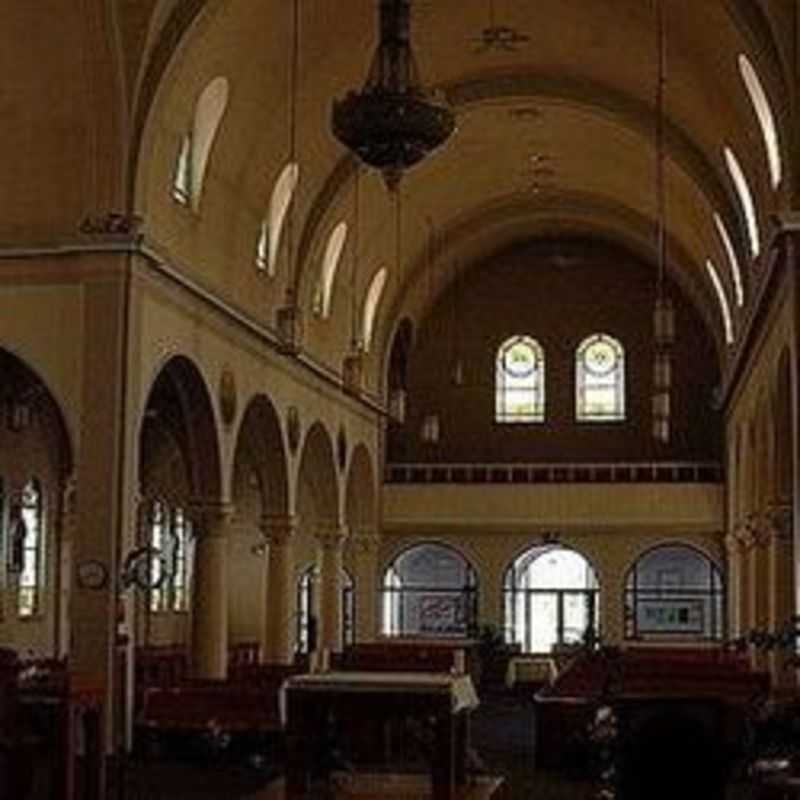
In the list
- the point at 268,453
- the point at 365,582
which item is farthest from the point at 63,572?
the point at 365,582

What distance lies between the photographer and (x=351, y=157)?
91.7 ft

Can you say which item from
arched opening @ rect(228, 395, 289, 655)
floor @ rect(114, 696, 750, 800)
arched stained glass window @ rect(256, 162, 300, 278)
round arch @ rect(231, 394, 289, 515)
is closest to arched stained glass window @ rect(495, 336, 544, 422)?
arched opening @ rect(228, 395, 289, 655)

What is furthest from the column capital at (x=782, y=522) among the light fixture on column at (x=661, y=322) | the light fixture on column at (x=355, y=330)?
the light fixture on column at (x=355, y=330)

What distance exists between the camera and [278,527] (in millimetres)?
28266

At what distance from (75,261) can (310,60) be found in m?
5.68

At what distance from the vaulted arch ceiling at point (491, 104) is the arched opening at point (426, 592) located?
8.31m

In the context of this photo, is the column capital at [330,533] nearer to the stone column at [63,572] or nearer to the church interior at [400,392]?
the church interior at [400,392]

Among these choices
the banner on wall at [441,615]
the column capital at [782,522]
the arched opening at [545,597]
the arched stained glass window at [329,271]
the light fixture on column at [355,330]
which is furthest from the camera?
the banner on wall at [441,615]

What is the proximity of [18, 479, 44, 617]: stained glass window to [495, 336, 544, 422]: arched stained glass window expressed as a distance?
51.5ft

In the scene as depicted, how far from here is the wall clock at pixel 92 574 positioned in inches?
731

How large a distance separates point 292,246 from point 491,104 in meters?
4.12

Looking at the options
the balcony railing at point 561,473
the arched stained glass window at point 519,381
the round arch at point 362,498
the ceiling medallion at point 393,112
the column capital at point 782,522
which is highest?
the arched stained glass window at point 519,381

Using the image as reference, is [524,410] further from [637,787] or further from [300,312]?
[637,787]

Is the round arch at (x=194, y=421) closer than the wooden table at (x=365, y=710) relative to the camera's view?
No
